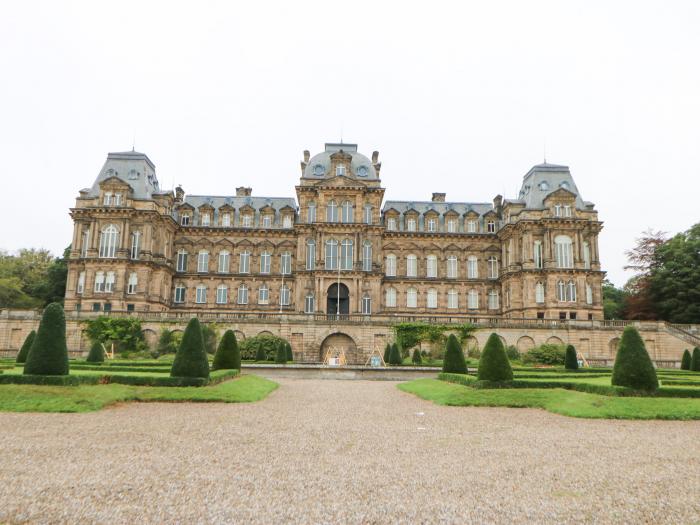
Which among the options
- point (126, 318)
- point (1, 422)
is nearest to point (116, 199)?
point (126, 318)

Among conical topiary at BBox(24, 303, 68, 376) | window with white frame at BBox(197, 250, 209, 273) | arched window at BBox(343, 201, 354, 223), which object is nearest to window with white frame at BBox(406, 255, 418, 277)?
arched window at BBox(343, 201, 354, 223)

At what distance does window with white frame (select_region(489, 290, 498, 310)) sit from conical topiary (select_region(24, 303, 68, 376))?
4492 centimetres

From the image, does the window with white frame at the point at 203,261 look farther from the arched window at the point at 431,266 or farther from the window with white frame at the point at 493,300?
the window with white frame at the point at 493,300

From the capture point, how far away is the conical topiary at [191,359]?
2041 centimetres

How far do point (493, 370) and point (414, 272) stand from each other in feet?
122

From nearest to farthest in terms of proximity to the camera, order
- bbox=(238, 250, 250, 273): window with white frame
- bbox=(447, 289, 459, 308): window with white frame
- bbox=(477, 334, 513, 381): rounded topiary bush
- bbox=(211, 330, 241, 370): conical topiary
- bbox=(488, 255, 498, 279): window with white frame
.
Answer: bbox=(477, 334, 513, 381): rounded topiary bush, bbox=(211, 330, 241, 370): conical topiary, bbox=(447, 289, 459, 308): window with white frame, bbox=(488, 255, 498, 279): window with white frame, bbox=(238, 250, 250, 273): window with white frame

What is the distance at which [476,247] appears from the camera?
57781 millimetres

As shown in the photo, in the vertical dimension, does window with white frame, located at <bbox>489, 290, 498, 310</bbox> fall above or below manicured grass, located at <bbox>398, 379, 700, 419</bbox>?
above

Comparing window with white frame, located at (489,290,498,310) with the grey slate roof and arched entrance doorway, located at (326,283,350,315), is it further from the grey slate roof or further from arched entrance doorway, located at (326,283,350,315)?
the grey slate roof

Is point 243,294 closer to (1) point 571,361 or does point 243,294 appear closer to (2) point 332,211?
(2) point 332,211

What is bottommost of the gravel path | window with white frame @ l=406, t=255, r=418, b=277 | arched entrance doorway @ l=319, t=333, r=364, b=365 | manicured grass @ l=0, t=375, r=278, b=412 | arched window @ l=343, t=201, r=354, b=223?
the gravel path

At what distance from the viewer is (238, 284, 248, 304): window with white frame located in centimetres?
5662

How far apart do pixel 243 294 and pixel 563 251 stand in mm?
31860

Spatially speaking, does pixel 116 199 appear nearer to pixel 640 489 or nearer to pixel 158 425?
pixel 158 425
